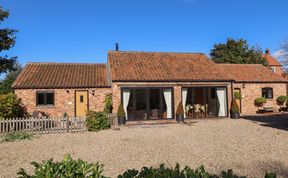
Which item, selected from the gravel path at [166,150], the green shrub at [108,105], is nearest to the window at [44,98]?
the green shrub at [108,105]

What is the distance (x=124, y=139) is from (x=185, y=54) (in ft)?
44.8

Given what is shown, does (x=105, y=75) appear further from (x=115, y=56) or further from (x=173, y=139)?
(x=173, y=139)

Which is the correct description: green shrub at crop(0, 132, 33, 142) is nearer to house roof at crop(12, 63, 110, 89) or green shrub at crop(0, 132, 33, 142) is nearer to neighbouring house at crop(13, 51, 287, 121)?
neighbouring house at crop(13, 51, 287, 121)

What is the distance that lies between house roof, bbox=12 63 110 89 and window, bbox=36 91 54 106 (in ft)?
2.06

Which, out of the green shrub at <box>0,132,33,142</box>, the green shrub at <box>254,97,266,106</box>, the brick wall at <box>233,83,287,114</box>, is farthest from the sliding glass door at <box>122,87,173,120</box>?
the green shrub at <box>254,97,266,106</box>

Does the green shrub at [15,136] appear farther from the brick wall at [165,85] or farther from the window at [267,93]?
the window at [267,93]

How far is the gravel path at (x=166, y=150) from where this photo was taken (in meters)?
7.71

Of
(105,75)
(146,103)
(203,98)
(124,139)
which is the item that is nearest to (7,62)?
(105,75)

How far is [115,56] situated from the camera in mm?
21500

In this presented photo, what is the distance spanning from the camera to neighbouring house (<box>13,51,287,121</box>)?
18.8 meters

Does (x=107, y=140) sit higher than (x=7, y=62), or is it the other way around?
(x=7, y=62)

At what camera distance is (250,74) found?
2553cm

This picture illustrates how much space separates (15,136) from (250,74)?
856 inches

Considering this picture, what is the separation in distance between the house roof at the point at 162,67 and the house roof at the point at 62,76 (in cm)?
250
